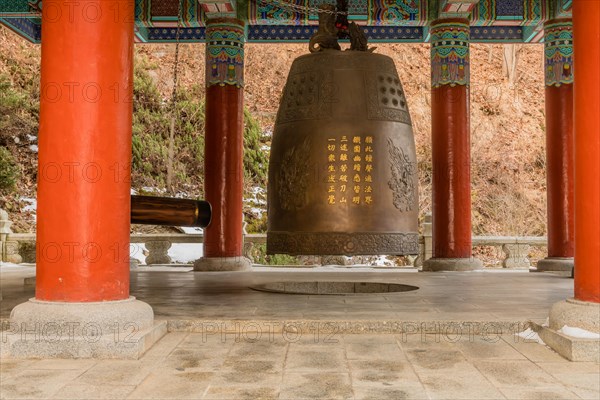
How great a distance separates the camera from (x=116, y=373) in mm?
3180

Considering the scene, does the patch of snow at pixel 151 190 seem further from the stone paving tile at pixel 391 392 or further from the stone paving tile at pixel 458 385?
the stone paving tile at pixel 391 392

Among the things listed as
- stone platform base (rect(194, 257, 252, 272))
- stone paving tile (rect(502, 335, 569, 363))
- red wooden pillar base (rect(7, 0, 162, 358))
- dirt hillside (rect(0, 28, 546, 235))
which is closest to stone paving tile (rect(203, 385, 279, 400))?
red wooden pillar base (rect(7, 0, 162, 358))

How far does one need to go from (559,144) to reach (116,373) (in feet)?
26.5

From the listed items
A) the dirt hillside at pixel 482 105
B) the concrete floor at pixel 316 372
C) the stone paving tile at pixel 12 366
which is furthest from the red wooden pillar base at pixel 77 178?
the dirt hillside at pixel 482 105

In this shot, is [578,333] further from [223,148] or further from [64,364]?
[223,148]

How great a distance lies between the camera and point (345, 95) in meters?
4.85

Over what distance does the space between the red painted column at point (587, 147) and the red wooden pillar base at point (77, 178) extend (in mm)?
2482

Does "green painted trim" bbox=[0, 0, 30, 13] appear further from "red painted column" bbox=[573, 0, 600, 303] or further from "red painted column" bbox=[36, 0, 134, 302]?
"red painted column" bbox=[573, 0, 600, 303]

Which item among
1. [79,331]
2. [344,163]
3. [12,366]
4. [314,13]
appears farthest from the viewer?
[314,13]

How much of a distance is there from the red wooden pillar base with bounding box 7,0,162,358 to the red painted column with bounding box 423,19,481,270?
21.6 feet

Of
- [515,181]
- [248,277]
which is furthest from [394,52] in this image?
[248,277]

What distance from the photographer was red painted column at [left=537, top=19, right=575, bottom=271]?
9.59m

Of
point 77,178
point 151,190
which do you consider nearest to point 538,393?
point 77,178

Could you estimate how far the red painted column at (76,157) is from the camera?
3752mm
